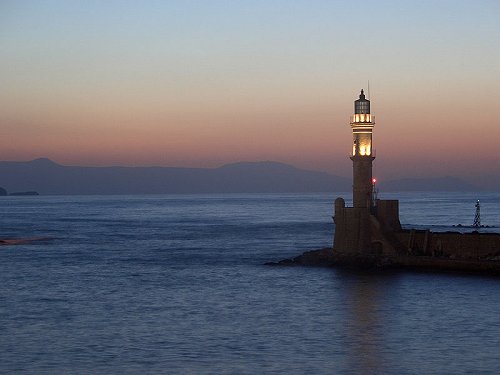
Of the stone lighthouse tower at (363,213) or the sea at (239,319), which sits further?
the stone lighthouse tower at (363,213)

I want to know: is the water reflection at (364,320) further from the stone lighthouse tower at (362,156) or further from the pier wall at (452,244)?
the stone lighthouse tower at (362,156)

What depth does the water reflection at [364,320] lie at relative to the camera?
84.2 feet

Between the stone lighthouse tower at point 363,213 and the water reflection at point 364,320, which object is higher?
the stone lighthouse tower at point 363,213

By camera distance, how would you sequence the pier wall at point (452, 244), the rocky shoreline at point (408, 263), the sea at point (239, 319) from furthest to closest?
the pier wall at point (452, 244)
the rocky shoreline at point (408, 263)
the sea at point (239, 319)

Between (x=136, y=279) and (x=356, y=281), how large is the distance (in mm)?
11411

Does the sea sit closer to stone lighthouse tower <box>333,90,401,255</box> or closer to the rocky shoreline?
the rocky shoreline

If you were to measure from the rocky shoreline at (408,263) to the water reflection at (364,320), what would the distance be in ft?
2.69

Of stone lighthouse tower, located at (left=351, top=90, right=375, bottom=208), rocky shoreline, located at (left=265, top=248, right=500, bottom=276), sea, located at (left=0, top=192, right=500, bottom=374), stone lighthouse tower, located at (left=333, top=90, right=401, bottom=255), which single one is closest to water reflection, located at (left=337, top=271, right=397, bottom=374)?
sea, located at (left=0, top=192, right=500, bottom=374)

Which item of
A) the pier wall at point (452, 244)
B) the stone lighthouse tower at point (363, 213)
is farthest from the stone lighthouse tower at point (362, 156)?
the pier wall at point (452, 244)

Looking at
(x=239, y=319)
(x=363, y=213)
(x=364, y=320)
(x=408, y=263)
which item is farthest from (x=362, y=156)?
(x=239, y=319)

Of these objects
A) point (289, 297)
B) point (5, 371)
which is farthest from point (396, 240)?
point (5, 371)

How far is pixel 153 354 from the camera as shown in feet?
86.9

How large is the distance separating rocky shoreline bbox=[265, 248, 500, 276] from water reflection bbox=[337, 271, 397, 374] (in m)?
0.82

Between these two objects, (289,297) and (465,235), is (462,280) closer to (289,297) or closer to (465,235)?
(465,235)
